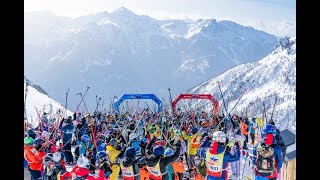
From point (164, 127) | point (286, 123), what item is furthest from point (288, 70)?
point (164, 127)

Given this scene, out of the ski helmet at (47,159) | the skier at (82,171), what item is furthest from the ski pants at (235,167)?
the skier at (82,171)

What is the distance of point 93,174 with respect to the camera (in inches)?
322

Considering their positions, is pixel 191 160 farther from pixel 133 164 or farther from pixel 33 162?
pixel 33 162

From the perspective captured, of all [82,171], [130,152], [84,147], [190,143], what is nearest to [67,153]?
[84,147]

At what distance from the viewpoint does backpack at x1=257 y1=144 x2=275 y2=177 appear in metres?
9.02

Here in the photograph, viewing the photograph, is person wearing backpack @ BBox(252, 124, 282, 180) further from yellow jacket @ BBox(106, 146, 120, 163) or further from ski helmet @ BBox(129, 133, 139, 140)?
ski helmet @ BBox(129, 133, 139, 140)

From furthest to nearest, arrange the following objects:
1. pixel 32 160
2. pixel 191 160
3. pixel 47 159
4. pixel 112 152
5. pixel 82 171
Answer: pixel 191 160
pixel 112 152
pixel 32 160
pixel 47 159
pixel 82 171

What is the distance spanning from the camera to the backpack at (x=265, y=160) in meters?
9.02

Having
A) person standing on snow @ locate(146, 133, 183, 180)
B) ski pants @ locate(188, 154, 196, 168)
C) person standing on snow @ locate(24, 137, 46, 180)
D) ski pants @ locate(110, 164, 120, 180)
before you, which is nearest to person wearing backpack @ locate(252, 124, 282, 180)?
person standing on snow @ locate(146, 133, 183, 180)

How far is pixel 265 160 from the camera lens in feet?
29.9

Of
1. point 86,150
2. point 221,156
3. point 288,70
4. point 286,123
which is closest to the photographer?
point 221,156
